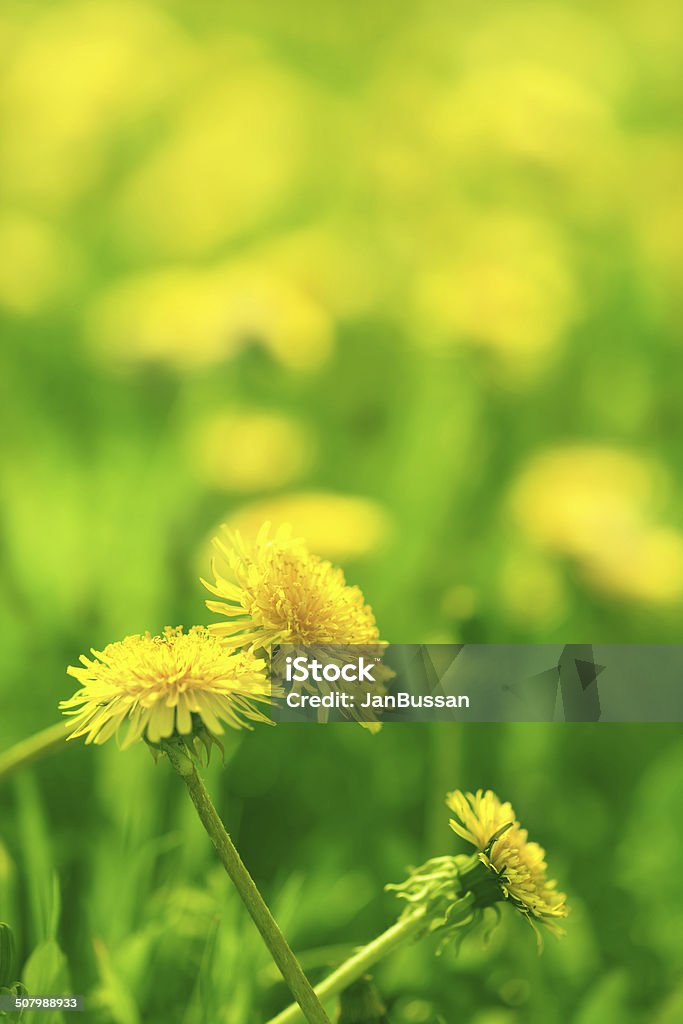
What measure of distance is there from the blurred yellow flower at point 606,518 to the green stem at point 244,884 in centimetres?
39

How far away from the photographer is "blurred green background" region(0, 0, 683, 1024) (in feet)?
1.46

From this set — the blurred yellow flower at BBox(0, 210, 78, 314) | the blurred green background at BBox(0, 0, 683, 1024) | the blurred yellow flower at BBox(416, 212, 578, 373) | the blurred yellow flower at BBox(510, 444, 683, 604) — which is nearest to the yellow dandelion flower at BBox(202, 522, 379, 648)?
the blurred green background at BBox(0, 0, 683, 1024)

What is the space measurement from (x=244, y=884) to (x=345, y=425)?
595 millimetres

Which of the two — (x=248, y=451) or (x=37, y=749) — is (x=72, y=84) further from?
(x=37, y=749)

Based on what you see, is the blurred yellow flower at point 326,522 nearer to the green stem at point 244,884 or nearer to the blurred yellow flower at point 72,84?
the green stem at point 244,884

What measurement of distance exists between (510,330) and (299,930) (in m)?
0.56

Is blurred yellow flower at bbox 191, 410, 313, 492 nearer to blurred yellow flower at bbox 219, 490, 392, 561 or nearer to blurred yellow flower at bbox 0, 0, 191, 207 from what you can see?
blurred yellow flower at bbox 219, 490, 392, 561

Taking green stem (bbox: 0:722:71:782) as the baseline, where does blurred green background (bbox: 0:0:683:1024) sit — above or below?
above

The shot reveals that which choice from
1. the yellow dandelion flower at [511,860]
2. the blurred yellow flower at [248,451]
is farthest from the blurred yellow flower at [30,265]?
the yellow dandelion flower at [511,860]

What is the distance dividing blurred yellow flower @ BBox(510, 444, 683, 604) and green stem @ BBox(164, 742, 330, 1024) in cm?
39

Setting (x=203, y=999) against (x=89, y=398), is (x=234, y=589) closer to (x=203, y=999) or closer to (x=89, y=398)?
(x=203, y=999)

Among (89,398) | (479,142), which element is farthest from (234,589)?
(479,142)

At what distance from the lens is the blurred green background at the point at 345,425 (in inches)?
17.5

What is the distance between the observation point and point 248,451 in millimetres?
750
